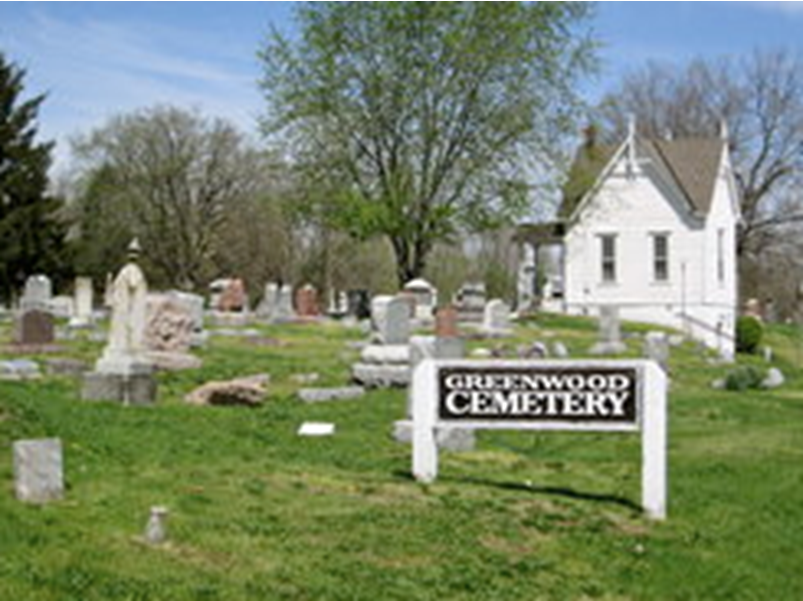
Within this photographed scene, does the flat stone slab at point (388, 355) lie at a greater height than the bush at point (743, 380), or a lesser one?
greater

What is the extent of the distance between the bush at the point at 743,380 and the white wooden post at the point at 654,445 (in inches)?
514

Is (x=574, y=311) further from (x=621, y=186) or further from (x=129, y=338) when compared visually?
(x=129, y=338)

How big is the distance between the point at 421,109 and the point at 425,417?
101 ft

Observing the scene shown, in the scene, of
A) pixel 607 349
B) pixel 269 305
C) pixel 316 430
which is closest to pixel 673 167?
pixel 269 305

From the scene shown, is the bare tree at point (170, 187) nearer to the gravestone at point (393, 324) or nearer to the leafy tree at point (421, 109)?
the leafy tree at point (421, 109)

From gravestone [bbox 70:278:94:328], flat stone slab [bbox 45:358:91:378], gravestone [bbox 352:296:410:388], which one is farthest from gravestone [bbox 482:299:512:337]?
flat stone slab [bbox 45:358:91:378]

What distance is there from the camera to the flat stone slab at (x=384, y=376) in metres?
19.6

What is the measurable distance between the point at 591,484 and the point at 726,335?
33.3 m

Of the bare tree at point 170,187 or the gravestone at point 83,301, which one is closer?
the gravestone at point 83,301

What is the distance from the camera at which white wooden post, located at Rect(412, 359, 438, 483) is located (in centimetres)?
1039

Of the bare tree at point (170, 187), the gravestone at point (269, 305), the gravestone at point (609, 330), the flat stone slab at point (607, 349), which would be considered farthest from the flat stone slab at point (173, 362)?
the bare tree at point (170, 187)

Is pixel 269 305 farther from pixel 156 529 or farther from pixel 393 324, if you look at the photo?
pixel 156 529

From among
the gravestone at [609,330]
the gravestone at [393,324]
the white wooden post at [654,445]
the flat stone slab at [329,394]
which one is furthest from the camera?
the gravestone at [609,330]

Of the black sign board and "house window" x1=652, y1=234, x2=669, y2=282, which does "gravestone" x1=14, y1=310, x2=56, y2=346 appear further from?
"house window" x1=652, y1=234, x2=669, y2=282
